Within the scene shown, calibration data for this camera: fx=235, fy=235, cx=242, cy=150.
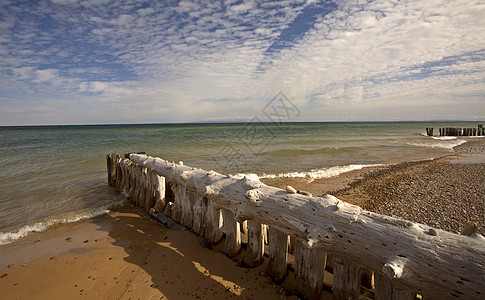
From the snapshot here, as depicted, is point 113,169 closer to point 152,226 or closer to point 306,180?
point 152,226

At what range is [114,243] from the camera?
4.92 metres

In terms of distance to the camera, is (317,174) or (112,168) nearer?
(112,168)

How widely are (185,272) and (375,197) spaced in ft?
20.2

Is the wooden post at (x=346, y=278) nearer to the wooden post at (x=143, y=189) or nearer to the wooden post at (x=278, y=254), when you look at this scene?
the wooden post at (x=278, y=254)

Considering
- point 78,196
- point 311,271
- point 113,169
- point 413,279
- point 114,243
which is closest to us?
point 413,279

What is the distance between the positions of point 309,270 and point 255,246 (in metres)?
1.02

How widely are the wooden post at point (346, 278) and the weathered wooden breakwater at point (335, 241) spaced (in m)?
0.01

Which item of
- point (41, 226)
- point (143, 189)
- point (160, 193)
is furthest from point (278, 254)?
point (41, 226)

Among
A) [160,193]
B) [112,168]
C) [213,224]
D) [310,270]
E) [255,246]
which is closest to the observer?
[310,270]

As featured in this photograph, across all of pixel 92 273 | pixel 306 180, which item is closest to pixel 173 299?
pixel 92 273

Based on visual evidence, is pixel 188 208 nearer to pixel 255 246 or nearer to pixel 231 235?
pixel 231 235

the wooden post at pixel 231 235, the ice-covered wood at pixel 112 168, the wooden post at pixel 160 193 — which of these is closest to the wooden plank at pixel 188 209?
the wooden post at pixel 160 193

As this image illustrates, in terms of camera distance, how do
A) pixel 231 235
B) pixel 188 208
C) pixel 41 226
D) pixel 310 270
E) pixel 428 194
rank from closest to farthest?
pixel 310 270, pixel 231 235, pixel 188 208, pixel 41 226, pixel 428 194

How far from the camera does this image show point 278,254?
351cm
